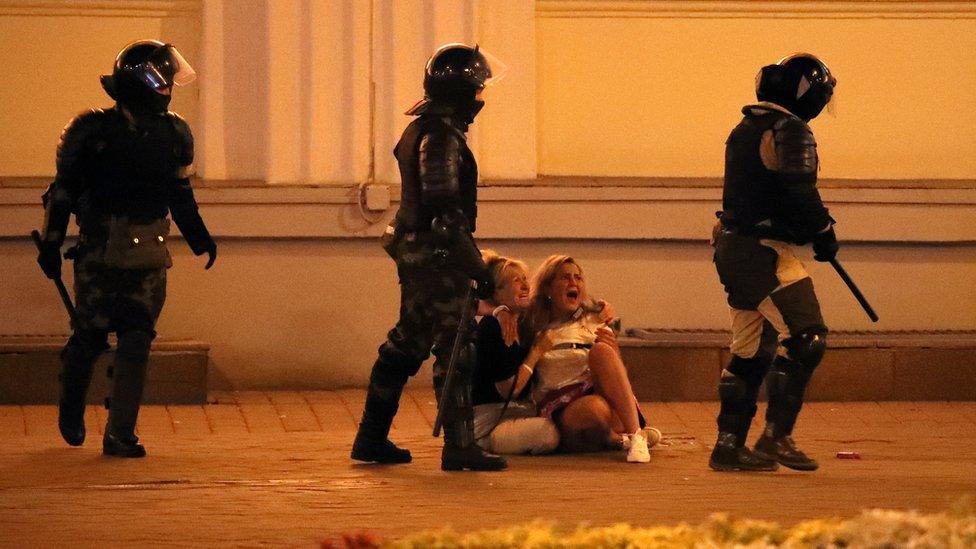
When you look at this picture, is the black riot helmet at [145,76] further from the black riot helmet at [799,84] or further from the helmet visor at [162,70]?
the black riot helmet at [799,84]

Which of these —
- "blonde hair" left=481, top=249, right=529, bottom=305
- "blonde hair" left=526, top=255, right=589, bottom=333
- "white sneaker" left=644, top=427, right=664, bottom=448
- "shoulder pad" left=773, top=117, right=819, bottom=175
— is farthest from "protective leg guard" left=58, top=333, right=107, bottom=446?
"shoulder pad" left=773, top=117, right=819, bottom=175

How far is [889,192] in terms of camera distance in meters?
12.1

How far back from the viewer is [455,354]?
8773 mm

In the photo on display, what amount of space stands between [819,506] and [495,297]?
2239mm

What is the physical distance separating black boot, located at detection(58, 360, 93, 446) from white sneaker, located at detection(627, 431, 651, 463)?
2.51 m

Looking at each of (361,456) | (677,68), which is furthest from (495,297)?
(677,68)

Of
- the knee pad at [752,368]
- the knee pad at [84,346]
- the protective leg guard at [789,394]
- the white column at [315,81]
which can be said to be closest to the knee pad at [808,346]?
the protective leg guard at [789,394]

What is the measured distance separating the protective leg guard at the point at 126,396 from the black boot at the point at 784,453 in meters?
2.78

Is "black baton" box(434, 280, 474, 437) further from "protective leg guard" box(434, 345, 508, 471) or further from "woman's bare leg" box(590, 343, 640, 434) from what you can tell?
"woman's bare leg" box(590, 343, 640, 434)

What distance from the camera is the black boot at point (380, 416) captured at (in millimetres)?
9086

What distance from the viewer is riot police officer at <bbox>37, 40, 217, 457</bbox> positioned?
30.5ft

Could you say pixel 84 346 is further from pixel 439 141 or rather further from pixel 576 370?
pixel 576 370

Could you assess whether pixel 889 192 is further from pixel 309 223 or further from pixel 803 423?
pixel 309 223

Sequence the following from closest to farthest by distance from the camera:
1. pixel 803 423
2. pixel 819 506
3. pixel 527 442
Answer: pixel 819 506 → pixel 527 442 → pixel 803 423
